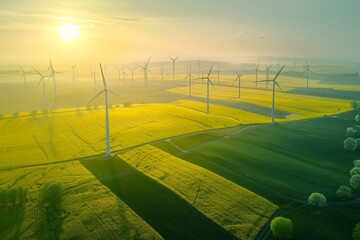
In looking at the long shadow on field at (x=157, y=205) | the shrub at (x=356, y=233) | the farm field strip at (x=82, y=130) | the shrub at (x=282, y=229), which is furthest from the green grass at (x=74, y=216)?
the shrub at (x=356, y=233)

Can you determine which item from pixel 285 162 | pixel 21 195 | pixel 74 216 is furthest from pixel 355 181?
pixel 21 195

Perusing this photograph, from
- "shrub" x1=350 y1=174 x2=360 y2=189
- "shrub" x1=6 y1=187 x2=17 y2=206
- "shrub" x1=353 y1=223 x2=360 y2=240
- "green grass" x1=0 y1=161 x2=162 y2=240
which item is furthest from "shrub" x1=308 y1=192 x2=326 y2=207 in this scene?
"shrub" x1=6 y1=187 x2=17 y2=206

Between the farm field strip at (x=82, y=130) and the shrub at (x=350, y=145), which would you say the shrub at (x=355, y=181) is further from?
the farm field strip at (x=82, y=130)

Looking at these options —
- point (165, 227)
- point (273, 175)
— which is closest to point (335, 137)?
point (273, 175)

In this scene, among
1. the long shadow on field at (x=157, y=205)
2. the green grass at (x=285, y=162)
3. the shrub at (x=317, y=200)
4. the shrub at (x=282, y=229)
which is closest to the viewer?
the shrub at (x=282, y=229)

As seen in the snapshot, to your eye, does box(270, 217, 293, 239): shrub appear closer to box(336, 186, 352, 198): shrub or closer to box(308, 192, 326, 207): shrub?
box(308, 192, 326, 207): shrub

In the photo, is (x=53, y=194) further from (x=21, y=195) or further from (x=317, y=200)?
(x=317, y=200)
